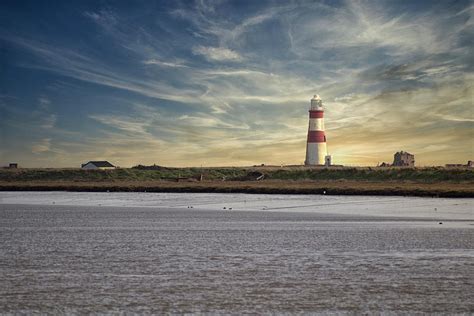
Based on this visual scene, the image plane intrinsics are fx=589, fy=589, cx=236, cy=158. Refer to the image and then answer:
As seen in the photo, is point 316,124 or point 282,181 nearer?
point 282,181

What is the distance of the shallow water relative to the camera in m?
9.81

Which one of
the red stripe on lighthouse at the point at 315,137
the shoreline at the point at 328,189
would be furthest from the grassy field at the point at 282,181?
the red stripe on lighthouse at the point at 315,137

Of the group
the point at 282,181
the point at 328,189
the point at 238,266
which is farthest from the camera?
the point at 282,181

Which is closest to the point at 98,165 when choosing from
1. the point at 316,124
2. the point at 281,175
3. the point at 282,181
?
the point at 316,124

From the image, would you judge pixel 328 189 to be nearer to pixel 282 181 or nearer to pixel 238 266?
pixel 282 181

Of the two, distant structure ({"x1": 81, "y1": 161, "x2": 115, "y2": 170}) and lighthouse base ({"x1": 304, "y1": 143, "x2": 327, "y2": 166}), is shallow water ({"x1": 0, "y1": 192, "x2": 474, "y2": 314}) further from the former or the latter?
distant structure ({"x1": 81, "y1": 161, "x2": 115, "y2": 170})

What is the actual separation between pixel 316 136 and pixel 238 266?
7399 cm

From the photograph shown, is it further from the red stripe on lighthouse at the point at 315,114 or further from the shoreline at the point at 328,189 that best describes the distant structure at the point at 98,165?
the red stripe on lighthouse at the point at 315,114

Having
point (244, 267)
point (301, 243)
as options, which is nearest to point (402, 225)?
point (301, 243)

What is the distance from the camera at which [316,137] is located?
8619 centimetres

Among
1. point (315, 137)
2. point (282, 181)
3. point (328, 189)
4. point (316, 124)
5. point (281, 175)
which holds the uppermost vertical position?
point (316, 124)

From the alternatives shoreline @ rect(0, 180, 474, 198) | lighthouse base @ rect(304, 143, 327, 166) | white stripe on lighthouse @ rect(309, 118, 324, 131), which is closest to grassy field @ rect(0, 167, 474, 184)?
shoreline @ rect(0, 180, 474, 198)

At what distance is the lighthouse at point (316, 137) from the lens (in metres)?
85.9

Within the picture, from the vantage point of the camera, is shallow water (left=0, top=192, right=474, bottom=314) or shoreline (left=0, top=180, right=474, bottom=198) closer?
shallow water (left=0, top=192, right=474, bottom=314)
